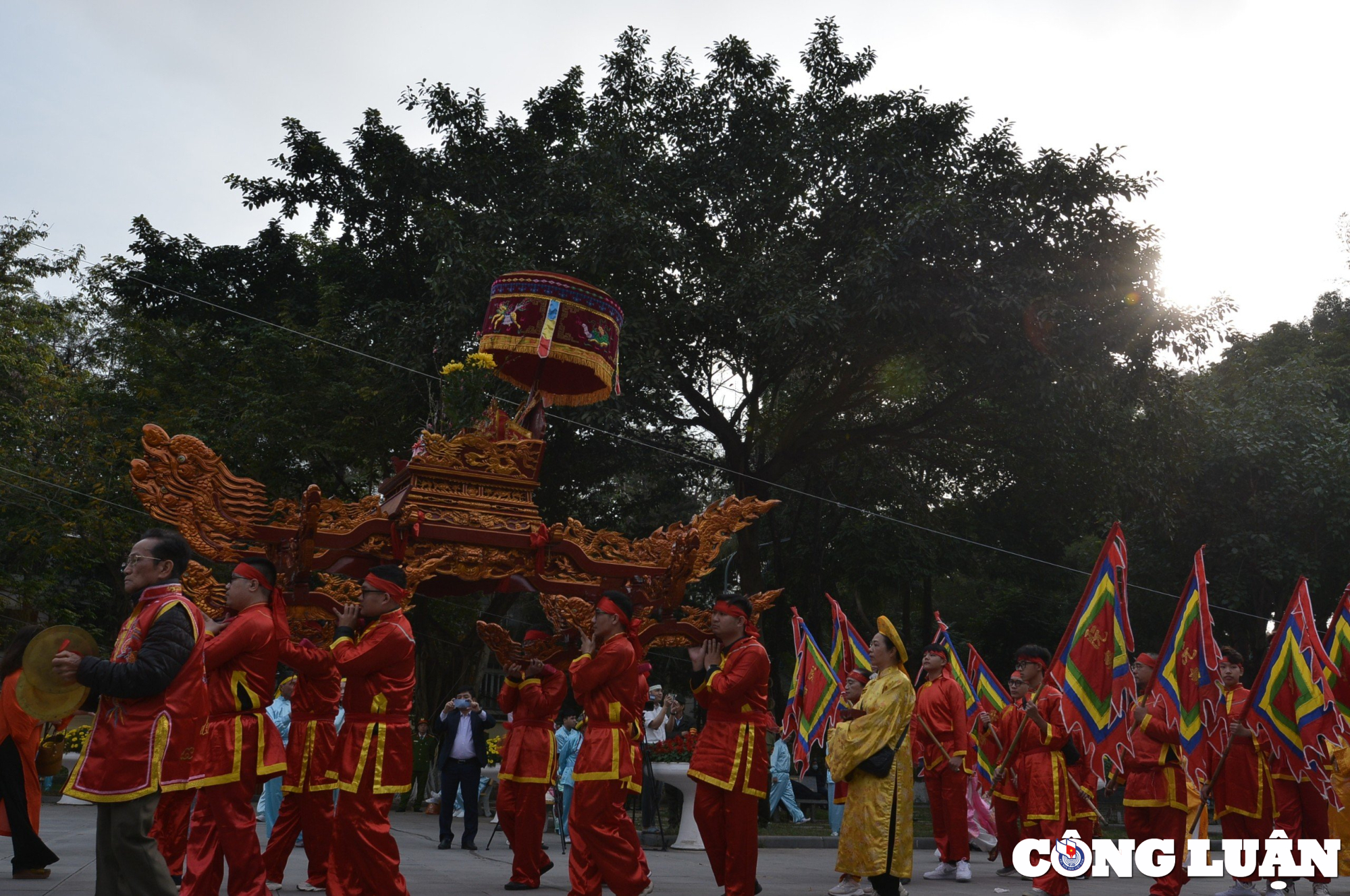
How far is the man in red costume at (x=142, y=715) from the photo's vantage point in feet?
14.4

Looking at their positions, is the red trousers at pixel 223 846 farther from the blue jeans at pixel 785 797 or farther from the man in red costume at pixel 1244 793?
the blue jeans at pixel 785 797

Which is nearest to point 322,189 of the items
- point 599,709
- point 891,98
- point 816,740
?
point 891,98

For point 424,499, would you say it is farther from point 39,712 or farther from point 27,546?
point 27,546

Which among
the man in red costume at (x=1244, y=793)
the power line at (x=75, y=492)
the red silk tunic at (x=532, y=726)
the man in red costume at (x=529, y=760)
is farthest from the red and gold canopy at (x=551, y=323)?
the power line at (x=75, y=492)

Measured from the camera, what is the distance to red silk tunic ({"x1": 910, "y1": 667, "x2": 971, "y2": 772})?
9.64 meters

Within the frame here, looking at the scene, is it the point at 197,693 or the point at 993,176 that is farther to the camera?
the point at 993,176

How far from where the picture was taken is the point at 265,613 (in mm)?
5895

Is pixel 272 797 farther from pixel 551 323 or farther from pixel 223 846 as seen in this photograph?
pixel 223 846

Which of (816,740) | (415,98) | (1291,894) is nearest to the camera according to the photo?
(1291,894)

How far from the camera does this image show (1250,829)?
8609 millimetres

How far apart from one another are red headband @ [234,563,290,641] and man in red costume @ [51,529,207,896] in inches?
43.2

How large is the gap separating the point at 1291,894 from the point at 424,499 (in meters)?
6.84

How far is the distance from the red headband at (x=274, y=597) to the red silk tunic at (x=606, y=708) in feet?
5.48

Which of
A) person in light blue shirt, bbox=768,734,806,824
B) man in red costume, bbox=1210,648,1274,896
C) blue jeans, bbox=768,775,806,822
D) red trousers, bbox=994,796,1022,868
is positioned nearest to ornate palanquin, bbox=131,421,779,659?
red trousers, bbox=994,796,1022,868
